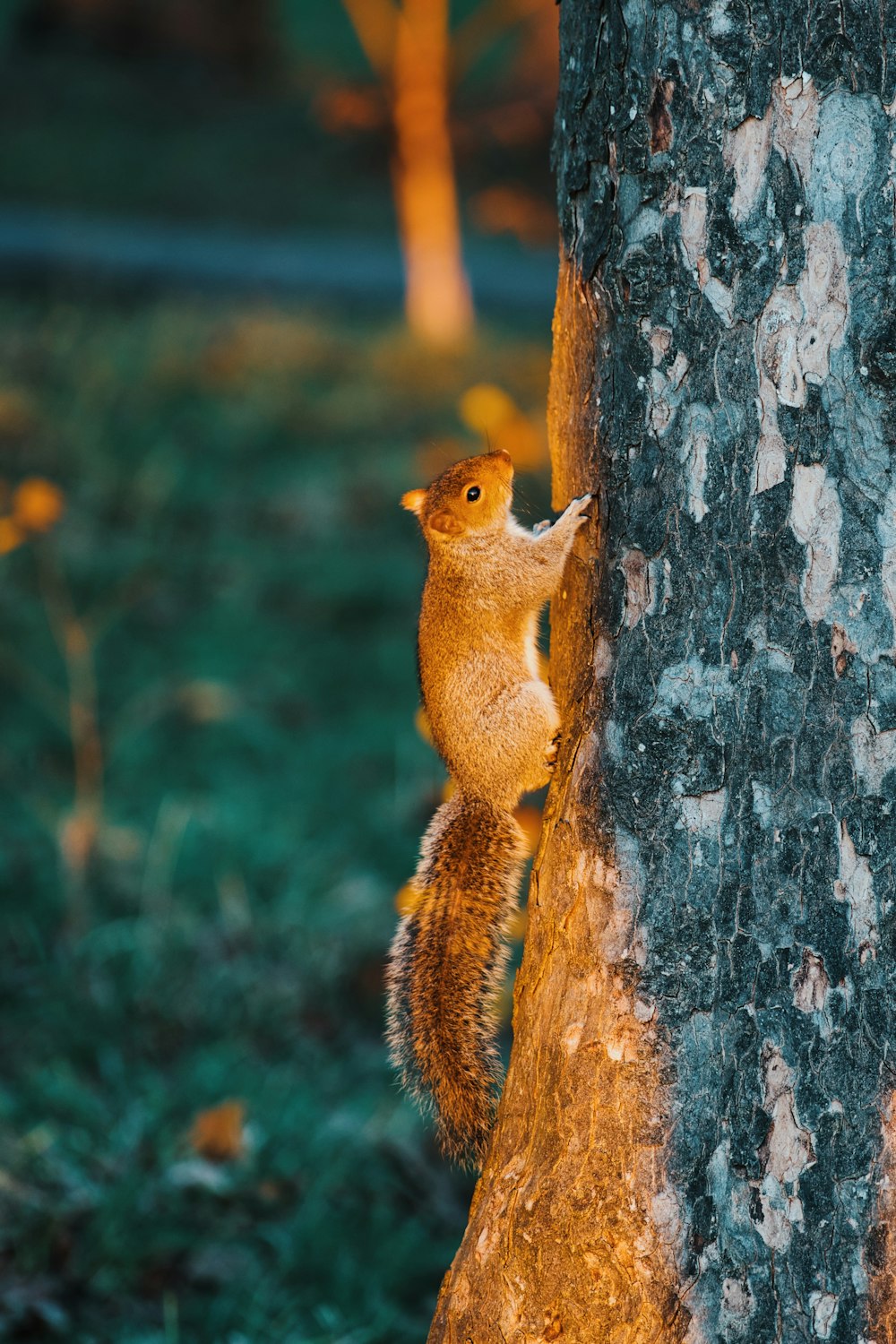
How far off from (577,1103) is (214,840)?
9.41ft

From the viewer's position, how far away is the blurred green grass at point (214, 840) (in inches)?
99.4

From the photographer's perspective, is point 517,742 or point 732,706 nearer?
point 732,706

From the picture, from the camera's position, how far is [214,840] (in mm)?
4266

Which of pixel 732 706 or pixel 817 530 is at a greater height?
pixel 817 530

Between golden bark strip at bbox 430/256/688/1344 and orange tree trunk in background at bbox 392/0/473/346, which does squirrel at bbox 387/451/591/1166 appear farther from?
orange tree trunk in background at bbox 392/0/473/346

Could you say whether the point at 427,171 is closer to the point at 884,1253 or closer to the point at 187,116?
the point at 884,1253

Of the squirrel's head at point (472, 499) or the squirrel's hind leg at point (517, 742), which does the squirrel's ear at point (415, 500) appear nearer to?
the squirrel's head at point (472, 499)

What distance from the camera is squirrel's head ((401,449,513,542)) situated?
213 cm

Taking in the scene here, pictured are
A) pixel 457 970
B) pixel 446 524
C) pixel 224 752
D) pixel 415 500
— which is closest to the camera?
pixel 457 970

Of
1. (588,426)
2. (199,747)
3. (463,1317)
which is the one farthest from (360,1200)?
(199,747)

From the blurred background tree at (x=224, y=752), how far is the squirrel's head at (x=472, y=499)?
0.09 meters

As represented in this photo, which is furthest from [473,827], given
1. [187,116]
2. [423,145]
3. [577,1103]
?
[187,116]

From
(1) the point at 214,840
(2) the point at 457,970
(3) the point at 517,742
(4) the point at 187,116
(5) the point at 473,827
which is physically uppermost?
(4) the point at 187,116

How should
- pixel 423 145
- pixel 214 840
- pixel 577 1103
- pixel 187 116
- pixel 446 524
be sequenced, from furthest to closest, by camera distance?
pixel 187 116 < pixel 423 145 < pixel 214 840 < pixel 446 524 < pixel 577 1103
